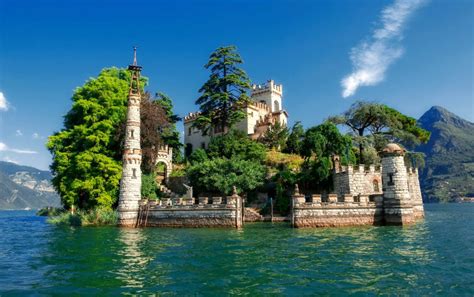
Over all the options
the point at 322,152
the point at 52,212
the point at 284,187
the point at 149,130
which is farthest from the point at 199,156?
the point at 52,212

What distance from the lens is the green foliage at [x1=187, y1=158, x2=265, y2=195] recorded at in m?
33.8

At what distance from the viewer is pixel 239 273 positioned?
37.1 ft

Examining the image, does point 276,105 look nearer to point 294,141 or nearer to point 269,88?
point 269,88

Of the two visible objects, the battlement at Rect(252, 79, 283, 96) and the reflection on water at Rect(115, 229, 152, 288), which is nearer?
the reflection on water at Rect(115, 229, 152, 288)

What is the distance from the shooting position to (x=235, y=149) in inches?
1580

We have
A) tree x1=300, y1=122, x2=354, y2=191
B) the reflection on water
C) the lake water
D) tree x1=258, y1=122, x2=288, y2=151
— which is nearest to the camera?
the lake water

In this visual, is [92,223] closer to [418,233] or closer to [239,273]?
[239,273]

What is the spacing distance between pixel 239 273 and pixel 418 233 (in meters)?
13.8

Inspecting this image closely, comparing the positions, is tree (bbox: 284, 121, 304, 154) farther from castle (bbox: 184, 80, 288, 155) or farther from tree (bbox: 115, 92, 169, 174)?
tree (bbox: 115, 92, 169, 174)

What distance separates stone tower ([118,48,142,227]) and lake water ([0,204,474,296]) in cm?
879

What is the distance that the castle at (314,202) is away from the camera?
2430 centimetres

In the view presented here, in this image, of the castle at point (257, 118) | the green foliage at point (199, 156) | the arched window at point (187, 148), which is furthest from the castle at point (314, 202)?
the arched window at point (187, 148)

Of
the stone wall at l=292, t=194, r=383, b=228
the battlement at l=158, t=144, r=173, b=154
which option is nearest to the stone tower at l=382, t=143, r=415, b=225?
the stone wall at l=292, t=194, r=383, b=228

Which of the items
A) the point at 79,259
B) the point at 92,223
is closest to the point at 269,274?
the point at 79,259
